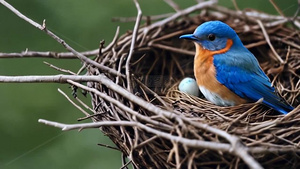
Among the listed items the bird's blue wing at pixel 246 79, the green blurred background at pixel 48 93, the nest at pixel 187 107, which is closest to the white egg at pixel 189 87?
the nest at pixel 187 107

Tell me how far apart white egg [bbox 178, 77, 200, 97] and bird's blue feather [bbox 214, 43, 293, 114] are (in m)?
0.21

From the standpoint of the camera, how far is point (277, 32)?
11.5 ft

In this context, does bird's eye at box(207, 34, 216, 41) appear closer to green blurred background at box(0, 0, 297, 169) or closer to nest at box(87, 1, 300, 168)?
nest at box(87, 1, 300, 168)

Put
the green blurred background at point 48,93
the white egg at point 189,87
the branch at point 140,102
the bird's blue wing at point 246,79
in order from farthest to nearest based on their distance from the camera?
the green blurred background at point 48,93 → the white egg at point 189,87 → the bird's blue wing at point 246,79 → the branch at point 140,102

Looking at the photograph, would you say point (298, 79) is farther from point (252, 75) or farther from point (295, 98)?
point (252, 75)

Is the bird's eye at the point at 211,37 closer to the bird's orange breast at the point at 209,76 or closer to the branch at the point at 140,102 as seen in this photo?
the bird's orange breast at the point at 209,76

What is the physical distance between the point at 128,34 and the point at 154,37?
14cm

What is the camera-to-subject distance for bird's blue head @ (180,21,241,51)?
307cm

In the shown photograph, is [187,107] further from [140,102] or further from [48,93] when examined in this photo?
[48,93]

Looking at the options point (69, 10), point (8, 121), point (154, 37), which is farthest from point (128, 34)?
point (8, 121)

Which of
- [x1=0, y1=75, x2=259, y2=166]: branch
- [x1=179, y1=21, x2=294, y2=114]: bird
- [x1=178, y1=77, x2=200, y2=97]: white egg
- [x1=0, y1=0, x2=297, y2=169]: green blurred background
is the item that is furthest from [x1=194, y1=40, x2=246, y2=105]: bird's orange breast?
[x1=0, y1=0, x2=297, y2=169]: green blurred background

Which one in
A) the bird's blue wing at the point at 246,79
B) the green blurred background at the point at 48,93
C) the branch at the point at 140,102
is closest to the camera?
the branch at the point at 140,102

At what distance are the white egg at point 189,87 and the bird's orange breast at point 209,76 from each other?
0.39 feet

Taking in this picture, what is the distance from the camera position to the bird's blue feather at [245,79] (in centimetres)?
289
